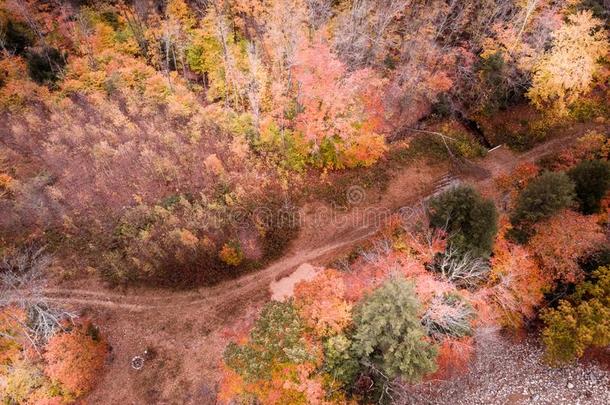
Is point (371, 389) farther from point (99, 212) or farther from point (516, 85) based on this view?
point (516, 85)

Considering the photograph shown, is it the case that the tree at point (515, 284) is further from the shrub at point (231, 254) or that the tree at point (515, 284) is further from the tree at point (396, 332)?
the shrub at point (231, 254)

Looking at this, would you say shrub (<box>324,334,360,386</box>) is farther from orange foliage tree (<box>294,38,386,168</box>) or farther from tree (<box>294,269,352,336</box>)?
orange foliage tree (<box>294,38,386,168</box>)

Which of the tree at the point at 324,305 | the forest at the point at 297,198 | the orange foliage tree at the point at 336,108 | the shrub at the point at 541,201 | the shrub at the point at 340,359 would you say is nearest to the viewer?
the shrub at the point at 340,359

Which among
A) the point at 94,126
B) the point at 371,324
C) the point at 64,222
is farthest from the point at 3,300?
the point at 371,324

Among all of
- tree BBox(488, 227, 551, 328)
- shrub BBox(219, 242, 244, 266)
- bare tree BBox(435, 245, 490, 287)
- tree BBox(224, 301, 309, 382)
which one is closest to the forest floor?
shrub BBox(219, 242, 244, 266)

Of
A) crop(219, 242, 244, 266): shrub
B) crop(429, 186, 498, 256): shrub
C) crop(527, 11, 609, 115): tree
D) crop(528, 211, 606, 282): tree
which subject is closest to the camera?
crop(429, 186, 498, 256): shrub

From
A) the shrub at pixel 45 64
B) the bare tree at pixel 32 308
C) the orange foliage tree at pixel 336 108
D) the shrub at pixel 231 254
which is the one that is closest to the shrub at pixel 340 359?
the shrub at pixel 231 254

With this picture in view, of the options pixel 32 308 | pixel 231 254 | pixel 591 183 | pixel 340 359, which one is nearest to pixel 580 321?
pixel 591 183
